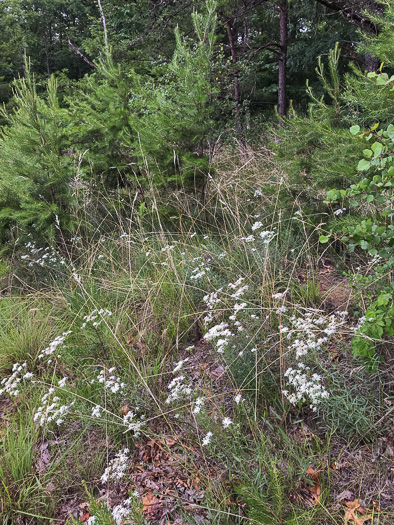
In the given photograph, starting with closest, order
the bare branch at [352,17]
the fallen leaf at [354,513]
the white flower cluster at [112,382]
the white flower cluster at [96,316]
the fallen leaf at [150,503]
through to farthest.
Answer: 1. the fallen leaf at [354,513]
2. the fallen leaf at [150,503]
3. the white flower cluster at [112,382]
4. the white flower cluster at [96,316]
5. the bare branch at [352,17]

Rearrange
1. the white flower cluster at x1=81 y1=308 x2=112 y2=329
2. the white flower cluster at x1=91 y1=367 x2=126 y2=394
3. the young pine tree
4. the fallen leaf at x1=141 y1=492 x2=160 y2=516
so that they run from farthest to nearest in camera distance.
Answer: the young pine tree
the white flower cluster at x1=81 y1=308 x2=112 y2=329
the white flower cluster at x1=91 y1=367 x2=126 y2=394
the fallen leaf at x1=141 y1=492 x2=160 y2=516

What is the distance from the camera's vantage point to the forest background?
1622 mm

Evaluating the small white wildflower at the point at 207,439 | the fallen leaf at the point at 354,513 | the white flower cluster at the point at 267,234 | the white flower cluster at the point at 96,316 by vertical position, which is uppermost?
the white flower cluster at the point at 267,234

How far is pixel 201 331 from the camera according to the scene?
272 centimetres

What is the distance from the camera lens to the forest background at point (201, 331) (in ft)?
5.32

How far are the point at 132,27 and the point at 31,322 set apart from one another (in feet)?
38.7

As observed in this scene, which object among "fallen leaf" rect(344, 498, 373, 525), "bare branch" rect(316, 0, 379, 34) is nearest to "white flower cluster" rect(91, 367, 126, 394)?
"fallen leaf" rect(344, 498, 373, 525)

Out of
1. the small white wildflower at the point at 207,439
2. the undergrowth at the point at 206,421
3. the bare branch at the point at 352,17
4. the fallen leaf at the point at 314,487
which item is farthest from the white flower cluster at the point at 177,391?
the bare branch at the point at 352,17

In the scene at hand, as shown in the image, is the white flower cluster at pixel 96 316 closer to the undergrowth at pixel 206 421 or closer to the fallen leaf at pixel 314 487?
the undergrowth at pixel 206 421

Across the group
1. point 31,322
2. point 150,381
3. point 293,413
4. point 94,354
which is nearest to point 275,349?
point 293,413

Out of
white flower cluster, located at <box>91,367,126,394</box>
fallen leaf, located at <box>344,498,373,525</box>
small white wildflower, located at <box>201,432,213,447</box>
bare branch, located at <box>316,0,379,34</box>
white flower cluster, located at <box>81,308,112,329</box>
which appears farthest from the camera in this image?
bare branch, located at <box>316,0,379,34</box>

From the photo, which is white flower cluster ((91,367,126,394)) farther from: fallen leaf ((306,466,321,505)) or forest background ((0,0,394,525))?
fallen leaf ((306,466,321,505))

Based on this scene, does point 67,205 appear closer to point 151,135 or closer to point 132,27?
point 151,135

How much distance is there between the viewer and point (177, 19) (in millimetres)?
7520
